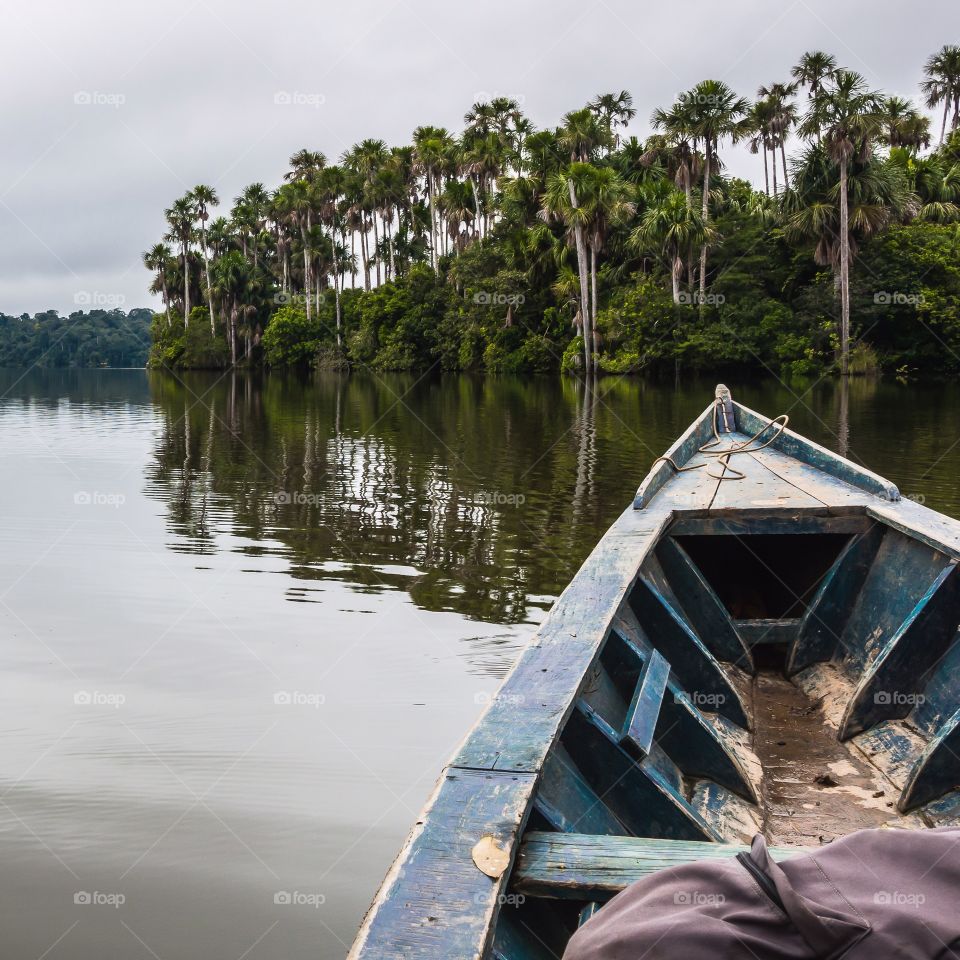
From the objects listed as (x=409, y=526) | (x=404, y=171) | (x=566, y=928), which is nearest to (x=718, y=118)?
(x=404, y=171)

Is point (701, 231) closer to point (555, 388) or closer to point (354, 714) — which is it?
point (555, 388)

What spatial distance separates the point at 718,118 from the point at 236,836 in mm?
40623

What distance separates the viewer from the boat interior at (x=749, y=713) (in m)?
2.04

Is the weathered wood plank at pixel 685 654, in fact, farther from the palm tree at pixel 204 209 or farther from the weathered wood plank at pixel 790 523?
the palm tree at pixel 204 209

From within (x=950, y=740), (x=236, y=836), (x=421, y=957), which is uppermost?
(x=421, y=957)

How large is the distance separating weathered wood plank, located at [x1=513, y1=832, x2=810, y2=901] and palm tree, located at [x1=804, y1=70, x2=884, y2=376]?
35.7 metres

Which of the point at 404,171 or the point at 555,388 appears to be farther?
the point at 404,171

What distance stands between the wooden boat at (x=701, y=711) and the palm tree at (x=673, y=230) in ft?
103

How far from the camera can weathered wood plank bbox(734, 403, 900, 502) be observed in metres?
5.14

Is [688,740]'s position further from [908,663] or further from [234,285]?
[234,285]

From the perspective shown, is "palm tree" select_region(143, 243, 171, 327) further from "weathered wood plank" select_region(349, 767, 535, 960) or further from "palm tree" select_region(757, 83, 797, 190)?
"weathered wood plank" select_region(349, 767, 535, 960)

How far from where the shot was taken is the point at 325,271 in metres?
67.8

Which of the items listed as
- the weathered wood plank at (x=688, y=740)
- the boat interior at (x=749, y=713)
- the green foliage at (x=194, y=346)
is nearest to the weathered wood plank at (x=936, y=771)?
the boat interior at (x=749, y=713)

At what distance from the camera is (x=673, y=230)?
36.1 meters
